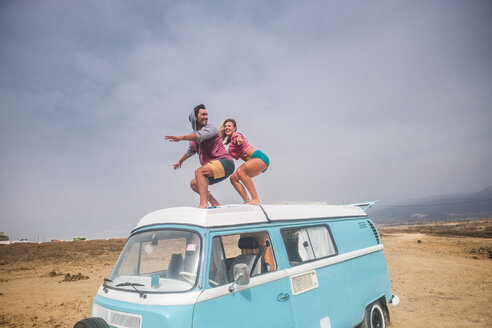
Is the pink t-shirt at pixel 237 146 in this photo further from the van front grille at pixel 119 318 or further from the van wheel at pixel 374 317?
the van wheel at pixel 374 317

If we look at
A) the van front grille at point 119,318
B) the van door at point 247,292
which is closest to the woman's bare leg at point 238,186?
the van door at point 247,292

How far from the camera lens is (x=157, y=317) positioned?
2828 mm

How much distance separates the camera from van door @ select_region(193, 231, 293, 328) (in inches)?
117

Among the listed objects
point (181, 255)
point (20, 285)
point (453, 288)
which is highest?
point (181, 255)

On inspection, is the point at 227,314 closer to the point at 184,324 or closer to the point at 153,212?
the point at 184,324

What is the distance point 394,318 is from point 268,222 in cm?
588

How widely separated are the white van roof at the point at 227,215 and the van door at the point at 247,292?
196 mm

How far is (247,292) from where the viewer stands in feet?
10.8

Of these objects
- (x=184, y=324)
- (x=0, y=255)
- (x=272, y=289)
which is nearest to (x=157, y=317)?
(x=184, y=324)

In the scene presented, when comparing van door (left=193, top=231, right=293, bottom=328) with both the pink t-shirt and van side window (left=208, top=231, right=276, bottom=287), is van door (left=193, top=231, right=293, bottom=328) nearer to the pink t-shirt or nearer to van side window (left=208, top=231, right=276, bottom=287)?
van side window (left=208, top=231, right=276, bottom=287)

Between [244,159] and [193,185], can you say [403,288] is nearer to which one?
[244,159]

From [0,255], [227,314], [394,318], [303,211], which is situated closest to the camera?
[227,314]

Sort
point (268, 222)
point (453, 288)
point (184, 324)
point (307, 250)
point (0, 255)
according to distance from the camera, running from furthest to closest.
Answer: point (0, 255) < point (453, 288) < point (307, 250) < point (268, 222) < point (184, 324)

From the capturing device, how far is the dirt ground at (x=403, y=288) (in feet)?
25.3
